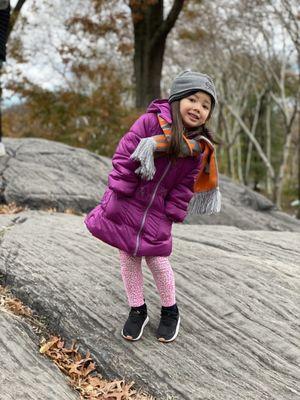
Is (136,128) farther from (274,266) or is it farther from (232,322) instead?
(274,266)

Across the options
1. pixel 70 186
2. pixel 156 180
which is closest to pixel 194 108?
pixel 156 180

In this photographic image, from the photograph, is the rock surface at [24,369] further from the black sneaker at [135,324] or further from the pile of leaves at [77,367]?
the black sneaker at [135,324]

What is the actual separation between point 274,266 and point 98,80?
580 inches

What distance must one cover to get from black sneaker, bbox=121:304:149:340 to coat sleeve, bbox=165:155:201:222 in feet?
2.39

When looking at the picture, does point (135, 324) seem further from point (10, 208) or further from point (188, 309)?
point (10, 208)

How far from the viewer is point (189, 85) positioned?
3113 millimetres

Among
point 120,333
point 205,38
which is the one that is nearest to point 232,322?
point 120,333

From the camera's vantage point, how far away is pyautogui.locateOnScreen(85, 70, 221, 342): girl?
3.10m

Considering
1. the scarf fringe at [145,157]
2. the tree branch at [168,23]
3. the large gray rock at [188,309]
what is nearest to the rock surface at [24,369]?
the large gray rock at [188,309]

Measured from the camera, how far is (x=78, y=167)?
8.45 meters

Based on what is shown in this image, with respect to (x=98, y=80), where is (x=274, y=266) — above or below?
below

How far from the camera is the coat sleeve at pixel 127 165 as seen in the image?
3.11m

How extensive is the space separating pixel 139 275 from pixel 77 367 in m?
0.76

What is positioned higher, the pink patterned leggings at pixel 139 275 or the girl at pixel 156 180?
the girl at pixel 156 180
